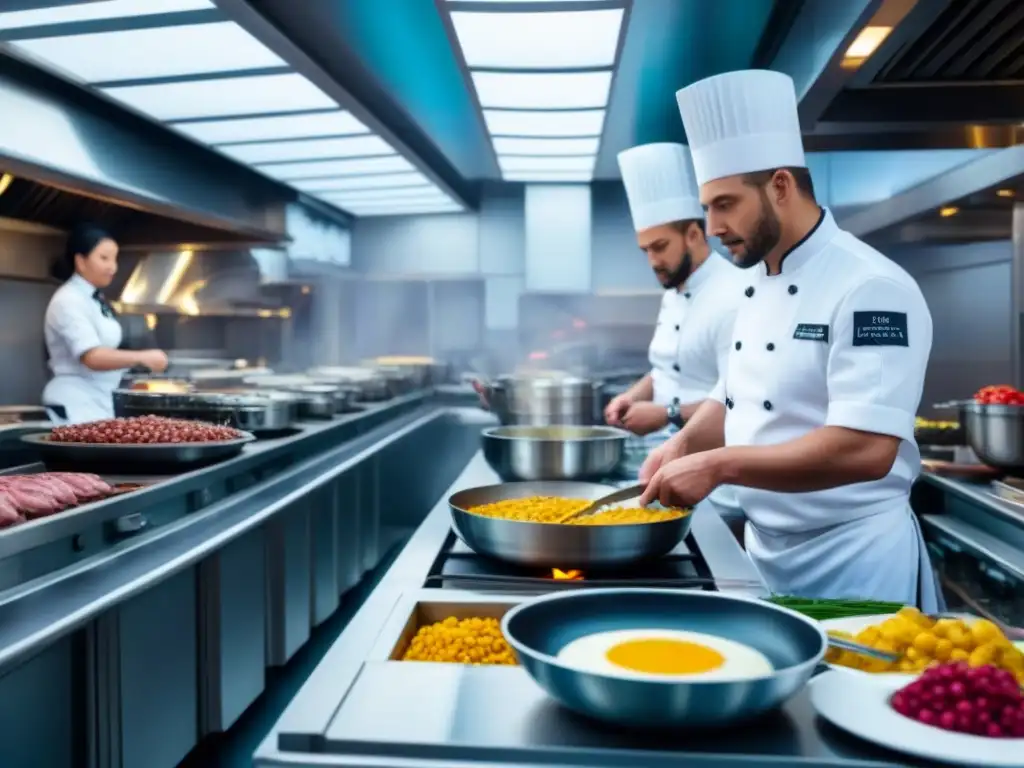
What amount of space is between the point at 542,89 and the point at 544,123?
2.63ft

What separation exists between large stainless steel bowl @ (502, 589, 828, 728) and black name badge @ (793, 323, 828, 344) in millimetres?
880

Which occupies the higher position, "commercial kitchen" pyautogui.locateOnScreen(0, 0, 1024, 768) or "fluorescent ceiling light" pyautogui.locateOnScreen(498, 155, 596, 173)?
"fluorescent ceiling light" pyautogui.locateOnScreen(498, 155, 596, 173)

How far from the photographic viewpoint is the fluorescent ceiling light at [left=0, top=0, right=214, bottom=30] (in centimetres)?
255

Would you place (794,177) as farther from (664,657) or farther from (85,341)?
(85,341)

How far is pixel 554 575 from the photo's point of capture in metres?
1.39

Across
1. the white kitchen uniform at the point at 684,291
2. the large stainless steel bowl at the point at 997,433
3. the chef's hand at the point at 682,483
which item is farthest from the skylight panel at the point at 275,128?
the chef's hand at the point at 682,483

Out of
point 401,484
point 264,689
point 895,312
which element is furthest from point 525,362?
point 895,312

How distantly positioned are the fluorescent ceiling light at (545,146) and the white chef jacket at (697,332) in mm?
2042

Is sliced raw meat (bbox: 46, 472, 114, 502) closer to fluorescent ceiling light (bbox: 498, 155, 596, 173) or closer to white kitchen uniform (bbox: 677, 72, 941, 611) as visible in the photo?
white kitchen uniform (bbox: 677, 72, 941, 611)

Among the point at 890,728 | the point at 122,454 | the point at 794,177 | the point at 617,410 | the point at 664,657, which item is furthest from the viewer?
the point at 617,410

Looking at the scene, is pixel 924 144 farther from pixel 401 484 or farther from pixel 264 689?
pixel 401 484

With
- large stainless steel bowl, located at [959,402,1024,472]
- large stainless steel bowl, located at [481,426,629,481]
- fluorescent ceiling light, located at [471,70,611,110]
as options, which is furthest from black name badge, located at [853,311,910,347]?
fluorescent ceiling light, located at [471,70,611,110]

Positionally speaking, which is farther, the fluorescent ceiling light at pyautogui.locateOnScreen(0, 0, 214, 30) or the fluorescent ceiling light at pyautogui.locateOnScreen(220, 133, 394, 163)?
the fluorescent ceiling light at pyautogui.locateOnScreen(220, 133, 394, 163)

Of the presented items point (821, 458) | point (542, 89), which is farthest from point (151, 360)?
point (821, 458)
